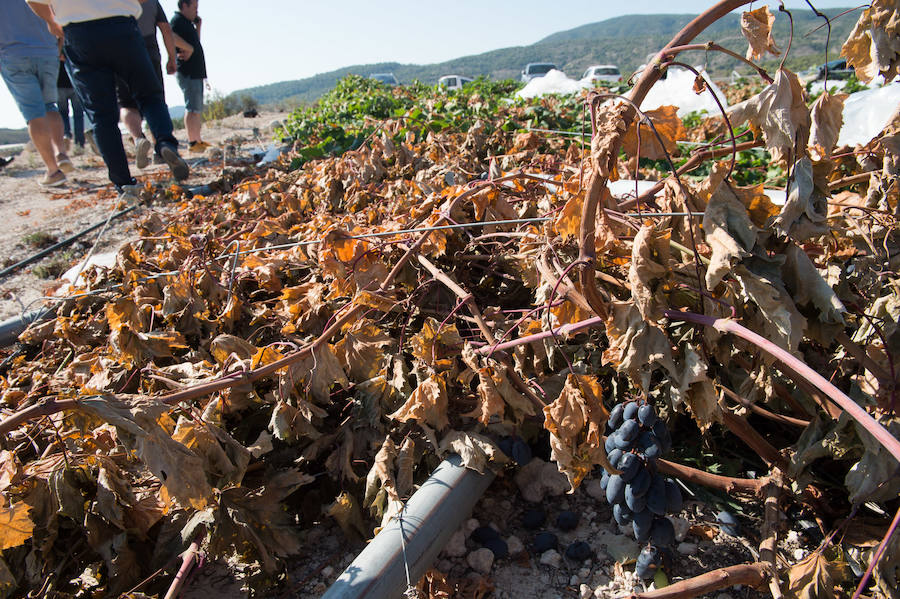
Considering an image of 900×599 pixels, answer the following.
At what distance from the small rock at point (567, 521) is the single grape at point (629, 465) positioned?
477 mm

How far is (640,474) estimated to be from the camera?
128 cm

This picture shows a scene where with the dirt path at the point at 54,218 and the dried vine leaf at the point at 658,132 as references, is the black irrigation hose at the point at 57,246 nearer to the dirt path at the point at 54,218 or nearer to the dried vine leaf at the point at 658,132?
the dirt path at the point at 54,218

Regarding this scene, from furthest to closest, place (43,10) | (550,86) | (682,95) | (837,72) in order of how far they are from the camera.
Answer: (837,72)
(550,86)
(682,95)
(43,10)

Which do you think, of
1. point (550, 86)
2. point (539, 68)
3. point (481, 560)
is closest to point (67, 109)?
point (550, 86)

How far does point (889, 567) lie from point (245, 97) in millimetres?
28921

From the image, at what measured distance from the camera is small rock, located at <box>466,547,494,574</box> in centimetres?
160

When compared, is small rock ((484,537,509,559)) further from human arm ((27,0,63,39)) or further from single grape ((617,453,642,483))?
human arm ((27,0,63,39))

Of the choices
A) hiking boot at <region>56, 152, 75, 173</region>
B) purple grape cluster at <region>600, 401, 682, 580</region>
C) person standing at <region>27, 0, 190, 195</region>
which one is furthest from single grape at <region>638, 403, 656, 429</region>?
hiking boot at <region>56, 152, 75, 173</region>

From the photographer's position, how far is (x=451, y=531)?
1.56m

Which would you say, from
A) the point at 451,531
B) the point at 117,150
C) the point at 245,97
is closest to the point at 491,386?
the point at 451,531

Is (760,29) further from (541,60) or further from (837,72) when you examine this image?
(541,60)

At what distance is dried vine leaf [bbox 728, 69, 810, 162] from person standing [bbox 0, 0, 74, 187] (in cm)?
706

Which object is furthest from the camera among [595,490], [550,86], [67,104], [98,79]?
[550,86]

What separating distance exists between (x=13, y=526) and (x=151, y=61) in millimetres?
5832
